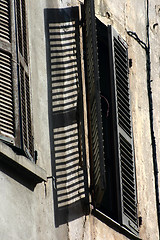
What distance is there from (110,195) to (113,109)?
0.87 meters

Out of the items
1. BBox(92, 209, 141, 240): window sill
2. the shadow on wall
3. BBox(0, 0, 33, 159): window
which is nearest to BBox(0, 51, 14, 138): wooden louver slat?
BBox(0, 0, 33, 159): window

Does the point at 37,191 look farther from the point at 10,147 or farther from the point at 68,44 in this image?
the point at 68,44

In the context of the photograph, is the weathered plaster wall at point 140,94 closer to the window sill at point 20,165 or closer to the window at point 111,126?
the window at point 111,126

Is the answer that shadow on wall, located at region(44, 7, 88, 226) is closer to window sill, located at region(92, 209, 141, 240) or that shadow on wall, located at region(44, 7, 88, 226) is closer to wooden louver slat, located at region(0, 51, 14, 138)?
window sill, located at region(92, 209, 141, 240)

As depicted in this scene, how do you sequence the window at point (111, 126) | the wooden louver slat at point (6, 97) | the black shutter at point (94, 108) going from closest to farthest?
the wooden louver slat at point (6, 97)
the black shutter at point (94, 108)
the window at point (111, 126)

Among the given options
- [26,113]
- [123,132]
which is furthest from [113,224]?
[26,113]

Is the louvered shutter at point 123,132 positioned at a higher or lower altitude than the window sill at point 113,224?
higher

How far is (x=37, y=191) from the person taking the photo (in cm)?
796

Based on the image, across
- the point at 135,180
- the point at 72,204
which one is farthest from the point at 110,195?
the point at 72,204

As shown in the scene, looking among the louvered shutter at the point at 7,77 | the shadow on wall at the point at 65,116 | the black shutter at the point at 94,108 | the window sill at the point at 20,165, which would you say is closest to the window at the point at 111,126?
the black shutter at the point at 94,108

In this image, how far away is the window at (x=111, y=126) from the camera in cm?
891

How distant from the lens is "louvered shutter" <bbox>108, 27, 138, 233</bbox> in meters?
9.36

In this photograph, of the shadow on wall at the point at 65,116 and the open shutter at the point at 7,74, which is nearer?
the open shutter at the point at 7,74

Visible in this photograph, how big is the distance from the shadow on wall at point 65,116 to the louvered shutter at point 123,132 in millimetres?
451
